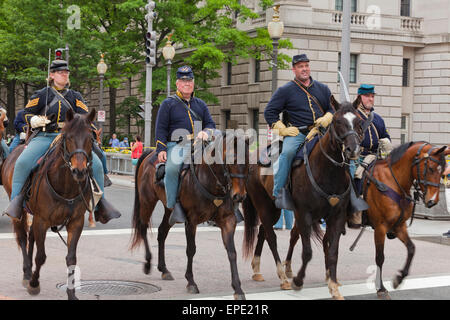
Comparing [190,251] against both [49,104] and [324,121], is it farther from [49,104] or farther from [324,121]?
[49,104]

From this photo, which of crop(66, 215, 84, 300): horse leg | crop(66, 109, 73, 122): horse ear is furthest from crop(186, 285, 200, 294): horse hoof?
crop(66, 109, 73, 122): horse ear

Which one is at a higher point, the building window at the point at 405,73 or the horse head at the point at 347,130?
the building window at the point at 405,73

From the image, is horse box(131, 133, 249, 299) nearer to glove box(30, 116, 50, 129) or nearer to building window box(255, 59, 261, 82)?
glove box(30, 116, 50, 129)

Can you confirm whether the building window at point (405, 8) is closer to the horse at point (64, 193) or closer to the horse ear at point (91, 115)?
the horse at point (64, 193)

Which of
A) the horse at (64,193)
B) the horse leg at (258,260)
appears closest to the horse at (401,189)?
the horse leg at (258,260)

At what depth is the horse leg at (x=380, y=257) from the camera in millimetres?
8695

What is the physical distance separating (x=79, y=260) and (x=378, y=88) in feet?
103

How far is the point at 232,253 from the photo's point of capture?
8.28 m

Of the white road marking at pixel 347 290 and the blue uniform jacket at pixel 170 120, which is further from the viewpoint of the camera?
the blue uniform jacket at pixel 170 120

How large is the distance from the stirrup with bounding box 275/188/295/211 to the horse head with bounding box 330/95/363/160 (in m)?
1.14

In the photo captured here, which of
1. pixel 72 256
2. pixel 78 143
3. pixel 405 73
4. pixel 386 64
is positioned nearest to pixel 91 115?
pixel 78 143

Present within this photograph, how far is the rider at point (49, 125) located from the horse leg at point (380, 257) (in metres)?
3.67
